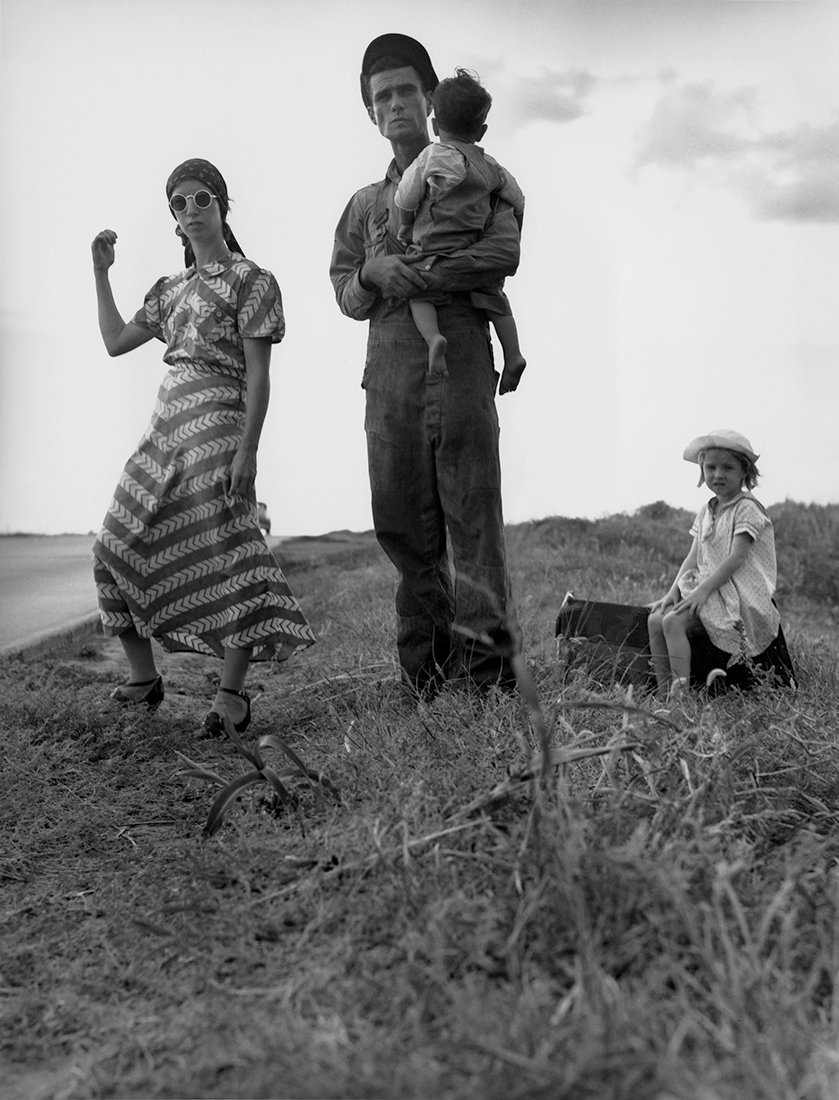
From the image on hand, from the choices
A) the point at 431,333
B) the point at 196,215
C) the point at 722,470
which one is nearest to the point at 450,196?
the point at 431,333

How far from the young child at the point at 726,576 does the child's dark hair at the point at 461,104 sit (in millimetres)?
1592

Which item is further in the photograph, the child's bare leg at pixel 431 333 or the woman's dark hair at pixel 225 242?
the woman's dark hair at pixel 225 242

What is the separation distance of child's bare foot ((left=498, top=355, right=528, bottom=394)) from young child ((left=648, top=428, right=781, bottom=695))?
3.33 feet

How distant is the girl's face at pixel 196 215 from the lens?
167 inches

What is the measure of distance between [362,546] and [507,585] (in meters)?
9.93

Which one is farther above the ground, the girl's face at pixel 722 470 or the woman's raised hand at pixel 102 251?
the woman's raised hand at pixel 102 251

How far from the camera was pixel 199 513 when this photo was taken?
430cm

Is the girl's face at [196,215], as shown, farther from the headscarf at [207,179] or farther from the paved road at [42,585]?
the paved road at [42,585]

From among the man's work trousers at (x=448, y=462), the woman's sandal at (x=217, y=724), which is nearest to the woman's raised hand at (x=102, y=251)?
the man's work trousers at (x=448, y=462)

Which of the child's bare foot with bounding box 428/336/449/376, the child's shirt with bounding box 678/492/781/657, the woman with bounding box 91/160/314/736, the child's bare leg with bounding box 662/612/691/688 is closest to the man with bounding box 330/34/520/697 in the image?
the child's bare foot with bounding box 428/336/449/376

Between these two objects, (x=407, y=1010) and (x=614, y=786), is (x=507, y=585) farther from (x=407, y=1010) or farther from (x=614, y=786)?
(x=407, y=1010)

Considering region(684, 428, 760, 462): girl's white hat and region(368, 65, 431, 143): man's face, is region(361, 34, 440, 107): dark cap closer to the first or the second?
region(368, 65, 431, 143): man's face

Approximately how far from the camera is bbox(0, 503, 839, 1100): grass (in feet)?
4.88

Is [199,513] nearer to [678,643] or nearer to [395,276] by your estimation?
[395,276]
